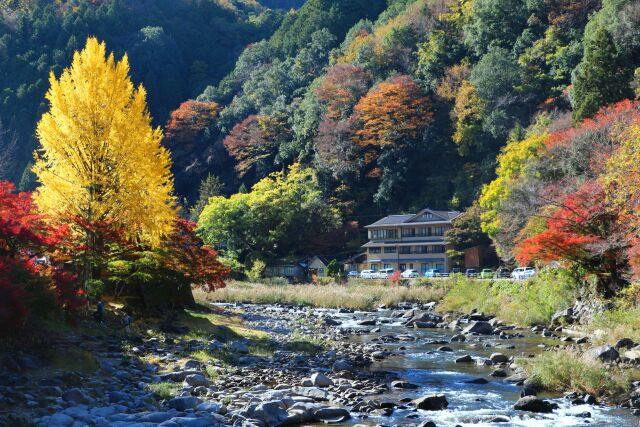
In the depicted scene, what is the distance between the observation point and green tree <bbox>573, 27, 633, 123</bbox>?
4144 cm

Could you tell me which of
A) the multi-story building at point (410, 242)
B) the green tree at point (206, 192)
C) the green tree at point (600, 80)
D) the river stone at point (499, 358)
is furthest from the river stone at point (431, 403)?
the green tree at point (206, 192)

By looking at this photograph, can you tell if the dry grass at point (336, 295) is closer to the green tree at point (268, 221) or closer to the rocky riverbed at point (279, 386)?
the green tree at point (268, 221)

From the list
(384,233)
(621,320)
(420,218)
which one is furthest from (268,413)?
(384,233)

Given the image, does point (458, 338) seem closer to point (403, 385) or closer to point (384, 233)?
point (403, 385)

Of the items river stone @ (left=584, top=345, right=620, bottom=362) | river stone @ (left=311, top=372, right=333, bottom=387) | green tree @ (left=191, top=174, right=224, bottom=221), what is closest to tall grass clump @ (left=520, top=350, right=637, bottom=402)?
river stone @ (left=584, top=345, right=620, bottom=362)

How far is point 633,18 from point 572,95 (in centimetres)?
763

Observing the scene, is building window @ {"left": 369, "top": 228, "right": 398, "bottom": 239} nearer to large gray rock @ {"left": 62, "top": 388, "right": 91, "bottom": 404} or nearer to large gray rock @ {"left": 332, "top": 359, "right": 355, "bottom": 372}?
large gray rock @ {"left": 332, "top": 359, "right": 355, "bottom": 372}

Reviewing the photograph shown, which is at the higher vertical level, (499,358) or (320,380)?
(320,380)

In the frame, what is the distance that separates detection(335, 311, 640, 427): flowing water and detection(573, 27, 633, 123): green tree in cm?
2194

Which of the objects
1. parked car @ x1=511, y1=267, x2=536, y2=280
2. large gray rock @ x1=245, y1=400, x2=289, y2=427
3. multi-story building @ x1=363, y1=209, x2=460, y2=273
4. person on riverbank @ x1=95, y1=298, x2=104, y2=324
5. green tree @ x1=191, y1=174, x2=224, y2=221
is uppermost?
green tree @ x1=191, y1=174, x2=224, y2=221

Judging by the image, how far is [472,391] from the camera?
15.6 meters

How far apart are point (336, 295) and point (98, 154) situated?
23954 millimetres

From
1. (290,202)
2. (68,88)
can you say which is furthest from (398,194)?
(68,88)

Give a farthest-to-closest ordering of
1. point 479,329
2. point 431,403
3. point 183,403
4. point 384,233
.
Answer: point 384,233, point 479,329, point 431,403, point 183,403
